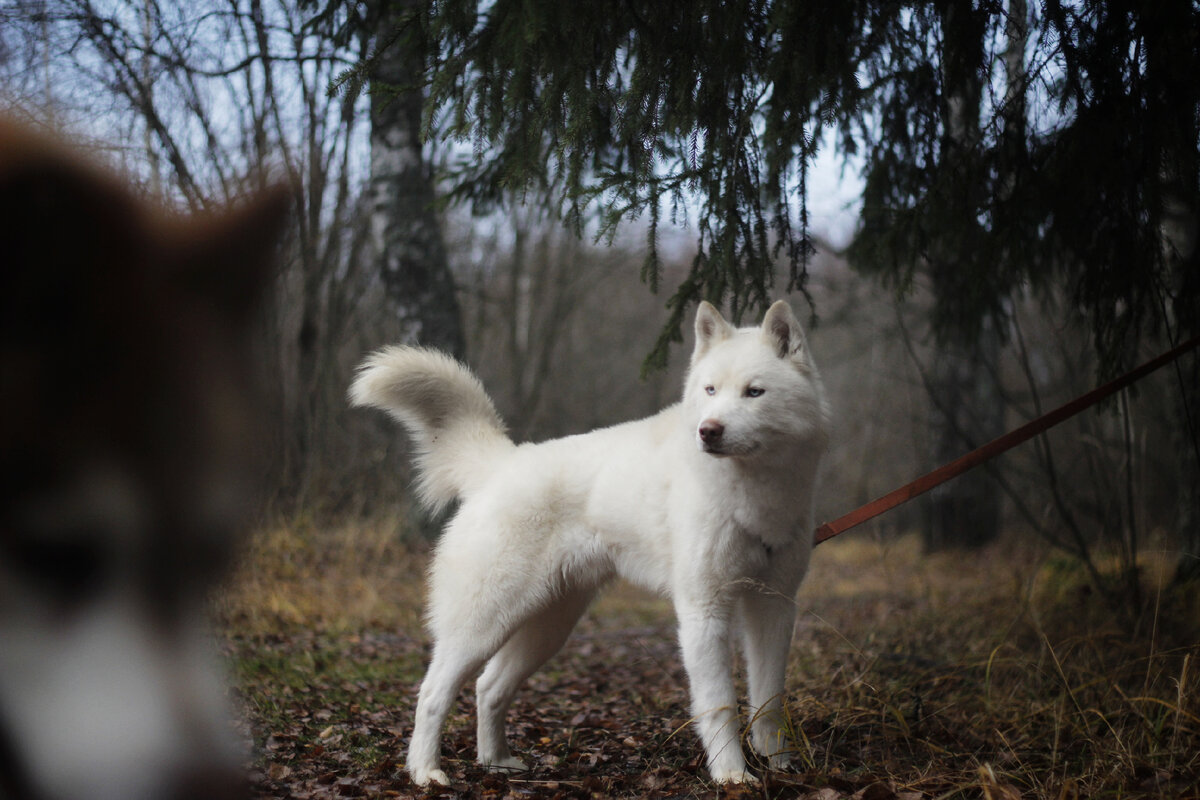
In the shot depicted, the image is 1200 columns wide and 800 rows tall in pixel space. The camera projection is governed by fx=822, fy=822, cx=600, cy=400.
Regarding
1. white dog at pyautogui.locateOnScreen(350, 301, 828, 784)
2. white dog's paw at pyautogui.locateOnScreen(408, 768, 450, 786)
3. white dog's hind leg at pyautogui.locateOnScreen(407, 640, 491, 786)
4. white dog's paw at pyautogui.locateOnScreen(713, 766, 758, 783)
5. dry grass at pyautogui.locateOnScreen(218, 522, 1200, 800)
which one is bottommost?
dry grass at pyautogui.locateOnScreen(218, 522, 1200, 800)

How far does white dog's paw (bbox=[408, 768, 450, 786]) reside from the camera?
290 cm

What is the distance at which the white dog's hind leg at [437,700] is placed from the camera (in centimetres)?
297

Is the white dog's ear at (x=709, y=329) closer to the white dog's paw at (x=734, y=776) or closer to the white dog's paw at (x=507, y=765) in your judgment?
the white dog's paw at (x=734, y=776)

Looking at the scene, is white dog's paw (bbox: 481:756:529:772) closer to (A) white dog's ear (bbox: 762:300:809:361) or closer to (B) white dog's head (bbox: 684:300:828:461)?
(B) white dog's head (bbox: 684:300:828:461)

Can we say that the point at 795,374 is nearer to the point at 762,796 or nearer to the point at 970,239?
the point at 762,796

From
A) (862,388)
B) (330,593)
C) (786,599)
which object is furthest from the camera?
(862,388)

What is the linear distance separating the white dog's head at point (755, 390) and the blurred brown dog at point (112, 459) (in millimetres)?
2182

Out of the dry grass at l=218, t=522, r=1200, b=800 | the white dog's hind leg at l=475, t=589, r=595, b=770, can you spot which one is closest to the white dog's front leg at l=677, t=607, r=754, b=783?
the dry grass at l=218, t=522, r=1200, b=800

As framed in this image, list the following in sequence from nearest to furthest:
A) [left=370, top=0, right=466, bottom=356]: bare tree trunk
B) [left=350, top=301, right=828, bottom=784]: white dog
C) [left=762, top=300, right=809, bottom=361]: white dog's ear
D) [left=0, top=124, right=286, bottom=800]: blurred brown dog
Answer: [left=0, top=124, right=286, bottom=800]: blurred brown dog → [left=350, top=301, right=828, bottom=784]: white dog → [left=762, top=300, right=809, bottom=361]: white dog's ear → [left=370, top=0, right=466, bottom=356]: bare tree trunk

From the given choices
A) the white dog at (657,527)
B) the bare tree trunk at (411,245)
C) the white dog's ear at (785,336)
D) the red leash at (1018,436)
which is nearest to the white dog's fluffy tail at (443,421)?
the white dog at (657,527)

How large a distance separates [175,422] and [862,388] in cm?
1611

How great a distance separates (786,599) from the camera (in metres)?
3.04

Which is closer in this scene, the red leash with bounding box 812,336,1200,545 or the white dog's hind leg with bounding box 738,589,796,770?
the white dog's hind leg with bounding box 738,589,796,770

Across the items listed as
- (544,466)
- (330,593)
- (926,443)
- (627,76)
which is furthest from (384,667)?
(926,443)
